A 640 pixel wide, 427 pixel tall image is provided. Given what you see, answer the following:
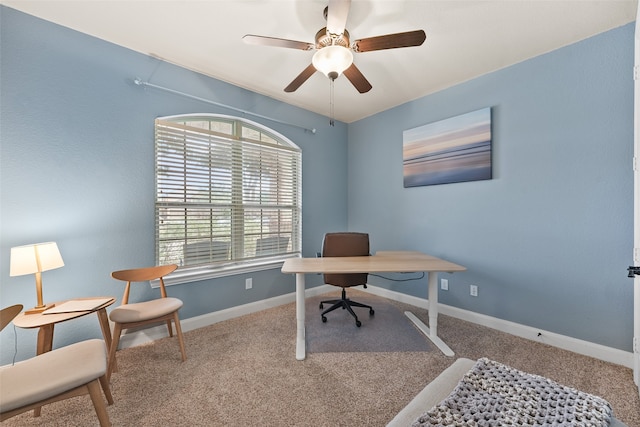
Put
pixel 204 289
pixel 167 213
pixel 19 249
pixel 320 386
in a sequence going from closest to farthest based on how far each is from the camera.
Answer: pixel 19 249 < pixel 320 386 < pixel 167 213 < pixel 204 289

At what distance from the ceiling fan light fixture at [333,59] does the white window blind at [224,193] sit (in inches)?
59.9

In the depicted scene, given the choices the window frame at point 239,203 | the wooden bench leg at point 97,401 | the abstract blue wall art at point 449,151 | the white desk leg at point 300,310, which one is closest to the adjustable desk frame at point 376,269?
the white desk leg at point 300,310

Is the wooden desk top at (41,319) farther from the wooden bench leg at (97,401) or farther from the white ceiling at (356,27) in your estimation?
the white ceiling at (356,27)

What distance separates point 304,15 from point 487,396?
2370mm

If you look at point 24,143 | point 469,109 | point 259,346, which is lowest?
point 259,346

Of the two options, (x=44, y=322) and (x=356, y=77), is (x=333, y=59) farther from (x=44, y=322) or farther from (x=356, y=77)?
(x=44, y=322)

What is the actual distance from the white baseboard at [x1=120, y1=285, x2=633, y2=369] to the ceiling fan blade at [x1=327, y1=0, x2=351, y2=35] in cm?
275

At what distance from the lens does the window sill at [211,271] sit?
239 cm

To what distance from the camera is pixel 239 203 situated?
9.45 feet

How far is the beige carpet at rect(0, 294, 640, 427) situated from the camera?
1.44m

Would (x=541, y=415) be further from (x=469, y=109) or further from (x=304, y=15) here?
(x=469, y=109)

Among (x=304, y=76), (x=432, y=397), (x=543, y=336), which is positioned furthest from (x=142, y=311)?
(x=543, y=336)

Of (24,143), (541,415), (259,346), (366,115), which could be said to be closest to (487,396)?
(541,415)

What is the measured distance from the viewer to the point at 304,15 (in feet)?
5.91
